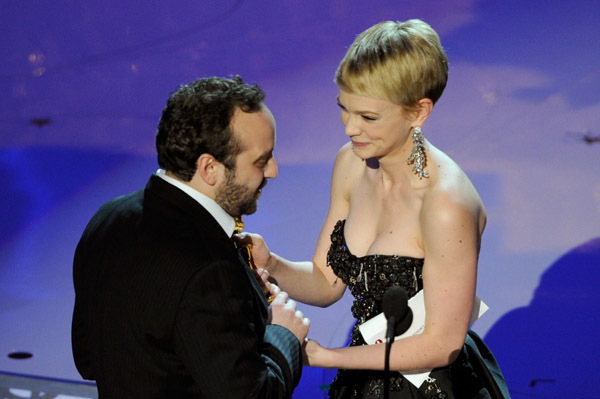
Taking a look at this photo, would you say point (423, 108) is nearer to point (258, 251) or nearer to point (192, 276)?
point (258, 251)

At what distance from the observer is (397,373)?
1.87 meters

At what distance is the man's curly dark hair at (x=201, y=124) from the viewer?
1.50m

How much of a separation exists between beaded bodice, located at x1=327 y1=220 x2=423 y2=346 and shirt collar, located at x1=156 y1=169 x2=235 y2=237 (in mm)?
497

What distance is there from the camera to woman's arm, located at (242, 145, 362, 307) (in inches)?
83.4

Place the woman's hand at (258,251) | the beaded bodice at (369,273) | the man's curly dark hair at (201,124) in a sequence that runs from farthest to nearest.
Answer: the woman's hand at (258,251)
the beaded bodice at (369,273)
the man's curly dark hair at (201,124)

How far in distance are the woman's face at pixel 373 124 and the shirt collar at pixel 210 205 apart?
0.42 metres

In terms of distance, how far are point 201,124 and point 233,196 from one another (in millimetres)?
170

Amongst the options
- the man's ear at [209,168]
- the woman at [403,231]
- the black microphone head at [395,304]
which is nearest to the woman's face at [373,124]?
the woman at [403,231]

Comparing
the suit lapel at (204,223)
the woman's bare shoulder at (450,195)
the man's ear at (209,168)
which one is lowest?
the woman's bare shoulder at (450,195)

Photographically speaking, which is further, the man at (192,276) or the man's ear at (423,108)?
the man's ear at (423,108)

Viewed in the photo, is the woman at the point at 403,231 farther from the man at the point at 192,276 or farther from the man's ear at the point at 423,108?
the man at the point at 192,276

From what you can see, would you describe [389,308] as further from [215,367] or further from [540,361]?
[540,361]

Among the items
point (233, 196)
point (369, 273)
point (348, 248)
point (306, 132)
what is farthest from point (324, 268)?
point (306, 132)

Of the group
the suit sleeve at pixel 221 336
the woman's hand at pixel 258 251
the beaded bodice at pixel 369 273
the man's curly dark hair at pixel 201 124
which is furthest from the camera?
the woman's hand at pixel 258 251
